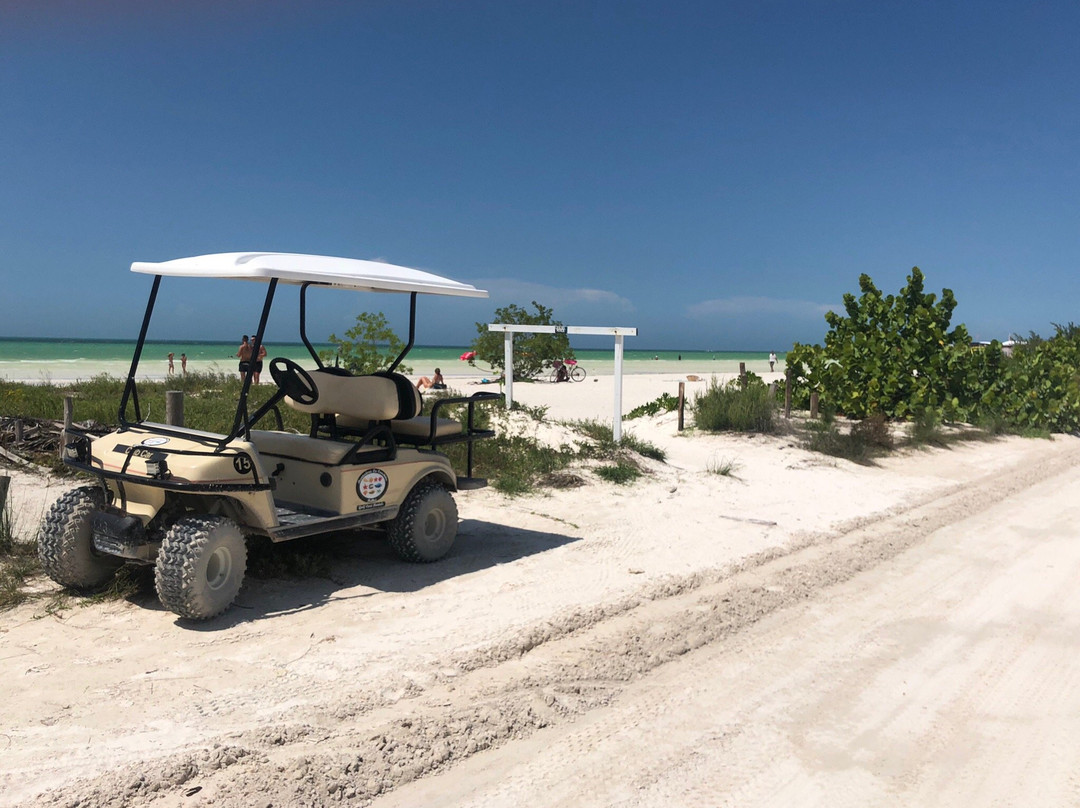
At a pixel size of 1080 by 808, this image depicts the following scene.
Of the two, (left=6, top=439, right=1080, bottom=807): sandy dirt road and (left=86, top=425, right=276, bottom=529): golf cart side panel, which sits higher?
(left=86, top=425, right=276, bottom=529): golf cart side panel

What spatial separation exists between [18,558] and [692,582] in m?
5.06

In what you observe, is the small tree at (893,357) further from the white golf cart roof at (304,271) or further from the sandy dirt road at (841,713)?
the white golf cart roof at (304,271)

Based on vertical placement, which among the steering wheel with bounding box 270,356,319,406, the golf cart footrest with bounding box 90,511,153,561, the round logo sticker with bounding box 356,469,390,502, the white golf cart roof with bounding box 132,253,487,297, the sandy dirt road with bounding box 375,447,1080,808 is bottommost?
the sandy dirt road with bounding box 375,447,1080,808

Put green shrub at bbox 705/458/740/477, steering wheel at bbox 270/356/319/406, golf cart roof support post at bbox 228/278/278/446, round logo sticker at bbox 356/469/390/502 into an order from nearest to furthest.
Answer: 1. golf cart roof support post at bbox 228/278/278/446
2. steering wheel at bbox 270/356/319/406
3. round logo sticker at bbox 356/469/390/502
4. green shrub at bbox 705/458/740/477

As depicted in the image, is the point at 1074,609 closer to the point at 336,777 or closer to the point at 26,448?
the point at 336,777

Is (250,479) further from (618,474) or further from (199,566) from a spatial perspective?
(618,474)

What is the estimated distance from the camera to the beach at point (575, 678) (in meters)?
3.71

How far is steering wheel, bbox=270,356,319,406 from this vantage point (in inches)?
239

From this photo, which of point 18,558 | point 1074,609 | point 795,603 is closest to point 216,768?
point 18,558

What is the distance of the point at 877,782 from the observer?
378 cm

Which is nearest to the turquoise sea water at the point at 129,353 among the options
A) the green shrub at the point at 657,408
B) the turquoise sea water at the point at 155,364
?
the turquoise sea water at the point at 155,364

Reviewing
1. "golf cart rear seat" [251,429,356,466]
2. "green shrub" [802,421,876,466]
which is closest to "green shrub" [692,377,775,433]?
"green shrub" [802,421,876,466]

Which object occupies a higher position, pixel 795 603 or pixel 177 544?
pixel 177 544

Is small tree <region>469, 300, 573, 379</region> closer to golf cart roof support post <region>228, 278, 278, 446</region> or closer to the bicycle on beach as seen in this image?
the bicycle on beach
